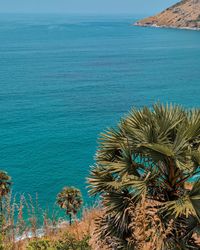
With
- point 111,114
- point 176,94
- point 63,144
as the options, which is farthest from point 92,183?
point 176,94

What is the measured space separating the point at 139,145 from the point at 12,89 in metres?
64.3

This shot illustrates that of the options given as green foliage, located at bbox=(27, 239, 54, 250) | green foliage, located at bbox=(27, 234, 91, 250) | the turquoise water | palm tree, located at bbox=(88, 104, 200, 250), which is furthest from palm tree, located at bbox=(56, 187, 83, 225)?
green foliage, located at bbox=(27, 239, 54, 250)

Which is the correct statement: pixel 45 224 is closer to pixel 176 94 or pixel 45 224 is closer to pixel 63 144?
pixel 63 144

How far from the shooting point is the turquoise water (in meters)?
41.5

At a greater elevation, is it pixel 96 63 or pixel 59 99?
pixel 96 63

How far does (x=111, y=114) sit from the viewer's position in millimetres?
56812

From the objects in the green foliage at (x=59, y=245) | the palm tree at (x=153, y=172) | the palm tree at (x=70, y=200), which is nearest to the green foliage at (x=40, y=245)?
the green foliage at (x=59, y=245)

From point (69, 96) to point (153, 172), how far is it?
59036 millimetres

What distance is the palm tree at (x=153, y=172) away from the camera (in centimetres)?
903

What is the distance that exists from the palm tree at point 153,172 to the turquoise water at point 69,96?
2424 centimetres

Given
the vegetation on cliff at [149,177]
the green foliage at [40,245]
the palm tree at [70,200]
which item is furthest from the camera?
the palm tree at [70,200]

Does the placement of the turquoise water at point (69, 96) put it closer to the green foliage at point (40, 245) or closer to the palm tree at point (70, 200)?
the palm tree at point (70, 200)

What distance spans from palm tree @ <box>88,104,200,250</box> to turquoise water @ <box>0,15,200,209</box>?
79.5 ft

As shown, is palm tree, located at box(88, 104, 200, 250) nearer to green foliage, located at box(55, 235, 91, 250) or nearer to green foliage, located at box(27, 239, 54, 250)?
green foliage, located at box(55, 235, 91, 250)
